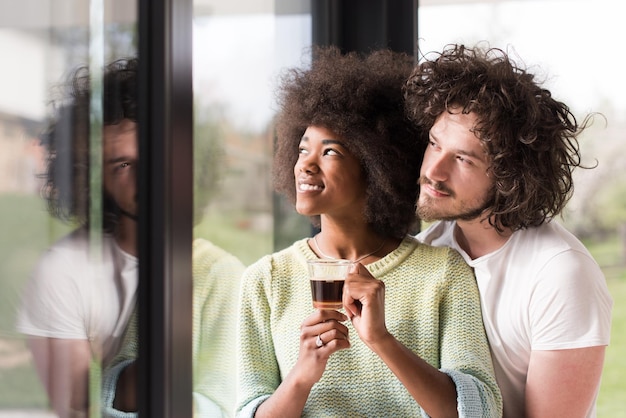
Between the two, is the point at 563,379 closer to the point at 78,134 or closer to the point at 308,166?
the point at 308,166

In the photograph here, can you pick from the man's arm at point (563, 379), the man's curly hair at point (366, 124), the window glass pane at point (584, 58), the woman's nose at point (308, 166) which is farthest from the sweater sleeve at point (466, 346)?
the window glass pane at point (584, 58)

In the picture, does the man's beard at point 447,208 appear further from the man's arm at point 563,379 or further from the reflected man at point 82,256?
the reflected man at point 82,256

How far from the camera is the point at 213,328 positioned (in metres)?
2.06

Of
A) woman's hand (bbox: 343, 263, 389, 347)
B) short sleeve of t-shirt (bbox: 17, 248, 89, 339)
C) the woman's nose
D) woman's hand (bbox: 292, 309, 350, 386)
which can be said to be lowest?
woman's hand (bbox: 292, 309, 350, 386)

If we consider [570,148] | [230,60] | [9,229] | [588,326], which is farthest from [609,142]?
[9,229]

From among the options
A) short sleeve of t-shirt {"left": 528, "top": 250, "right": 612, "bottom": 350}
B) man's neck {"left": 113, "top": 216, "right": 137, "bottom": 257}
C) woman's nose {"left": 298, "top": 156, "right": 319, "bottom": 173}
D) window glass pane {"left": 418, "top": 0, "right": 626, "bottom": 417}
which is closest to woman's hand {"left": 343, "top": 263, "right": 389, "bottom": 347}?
woman's nose {"left": 298, "top": 156, "right": 319, "bottom": 173}

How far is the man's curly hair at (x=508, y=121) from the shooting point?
203 cm

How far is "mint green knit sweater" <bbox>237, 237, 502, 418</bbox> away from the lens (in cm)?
204

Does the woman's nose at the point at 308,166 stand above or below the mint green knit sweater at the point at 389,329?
above

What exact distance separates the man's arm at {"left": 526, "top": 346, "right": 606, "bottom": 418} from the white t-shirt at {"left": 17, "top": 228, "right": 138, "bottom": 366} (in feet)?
3.49

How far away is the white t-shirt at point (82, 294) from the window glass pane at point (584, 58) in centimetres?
202

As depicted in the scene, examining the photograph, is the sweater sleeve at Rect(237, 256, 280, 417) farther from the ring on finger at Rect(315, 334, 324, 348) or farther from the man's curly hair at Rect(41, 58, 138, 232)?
the man's curly hair at Rect(41, 58, 138, 232)

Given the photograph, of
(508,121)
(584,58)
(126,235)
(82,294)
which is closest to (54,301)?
(82,294)

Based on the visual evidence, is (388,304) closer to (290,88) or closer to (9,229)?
(290,88)
